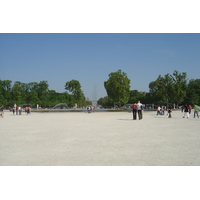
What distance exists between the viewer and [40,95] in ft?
306

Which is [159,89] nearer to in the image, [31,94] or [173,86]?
[173,86]

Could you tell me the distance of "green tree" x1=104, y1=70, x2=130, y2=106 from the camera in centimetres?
7058

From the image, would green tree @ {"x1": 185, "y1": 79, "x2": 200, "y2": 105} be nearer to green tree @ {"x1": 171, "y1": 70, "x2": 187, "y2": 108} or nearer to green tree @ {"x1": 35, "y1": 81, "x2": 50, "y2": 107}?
green tree @ {"x1": 171, "y1": 70, "x2": 187, "y2": 108}

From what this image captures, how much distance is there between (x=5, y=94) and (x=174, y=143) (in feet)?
258

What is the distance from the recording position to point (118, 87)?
70562 millimetres

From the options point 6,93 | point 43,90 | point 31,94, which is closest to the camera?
point 6,93

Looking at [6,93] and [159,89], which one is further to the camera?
[6,93]

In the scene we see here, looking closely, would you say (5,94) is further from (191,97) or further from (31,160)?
(31,160)

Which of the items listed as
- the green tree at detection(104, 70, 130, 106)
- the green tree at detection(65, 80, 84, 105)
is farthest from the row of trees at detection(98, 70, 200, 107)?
the green tree at detection(65, 80, 84, 105)

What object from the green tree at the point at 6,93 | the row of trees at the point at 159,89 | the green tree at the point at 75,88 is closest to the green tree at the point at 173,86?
the row of trees at the point at 159,89

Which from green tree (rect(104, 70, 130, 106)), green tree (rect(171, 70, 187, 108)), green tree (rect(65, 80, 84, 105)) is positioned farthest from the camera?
green tree (rect(65, 80, 84, 105))

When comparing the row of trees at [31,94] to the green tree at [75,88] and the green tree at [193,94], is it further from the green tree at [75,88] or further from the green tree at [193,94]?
the green tree at [193,94]

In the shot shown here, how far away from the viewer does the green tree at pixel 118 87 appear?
70.6 m

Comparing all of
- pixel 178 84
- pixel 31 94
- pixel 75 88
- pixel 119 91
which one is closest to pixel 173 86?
pixel 178 84
